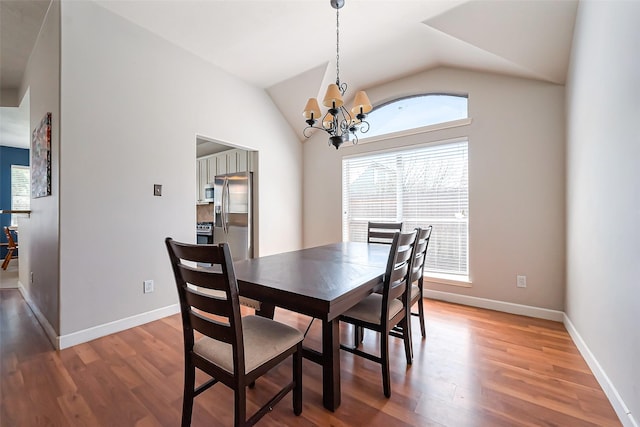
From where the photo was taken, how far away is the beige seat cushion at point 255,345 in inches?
46.4

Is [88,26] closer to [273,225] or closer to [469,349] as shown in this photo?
[273,225]

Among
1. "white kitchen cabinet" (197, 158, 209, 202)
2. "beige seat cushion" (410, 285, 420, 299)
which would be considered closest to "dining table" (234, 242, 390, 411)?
"beige seat cushion" (410, 285, 420, 299)

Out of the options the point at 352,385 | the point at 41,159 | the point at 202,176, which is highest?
the point at 202,176

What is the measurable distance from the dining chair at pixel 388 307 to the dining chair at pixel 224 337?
0.48 metres

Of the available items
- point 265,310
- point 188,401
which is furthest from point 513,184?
point 188,401

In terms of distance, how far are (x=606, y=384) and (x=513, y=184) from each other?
1.87 meters

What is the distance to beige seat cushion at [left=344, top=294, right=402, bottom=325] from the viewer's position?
167 centimetres

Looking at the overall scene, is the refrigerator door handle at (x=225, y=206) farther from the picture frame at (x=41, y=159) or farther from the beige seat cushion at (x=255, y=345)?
the beige seat cushion at (x=255, y=345)

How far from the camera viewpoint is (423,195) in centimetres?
346

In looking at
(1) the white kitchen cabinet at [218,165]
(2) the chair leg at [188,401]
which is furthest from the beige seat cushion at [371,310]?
(1) the white kitchen cabinet at [218,165]

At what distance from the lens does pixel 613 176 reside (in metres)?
1.57

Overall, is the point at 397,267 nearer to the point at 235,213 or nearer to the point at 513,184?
the point at 513,184

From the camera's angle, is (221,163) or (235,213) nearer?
(235,213)

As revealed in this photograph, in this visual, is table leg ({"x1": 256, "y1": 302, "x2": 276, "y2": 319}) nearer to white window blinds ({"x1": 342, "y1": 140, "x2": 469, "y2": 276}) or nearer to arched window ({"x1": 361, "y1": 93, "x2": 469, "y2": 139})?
white window blinds ({"x1": 342, "y1": 140, "x2": 469, "y2": 276})
